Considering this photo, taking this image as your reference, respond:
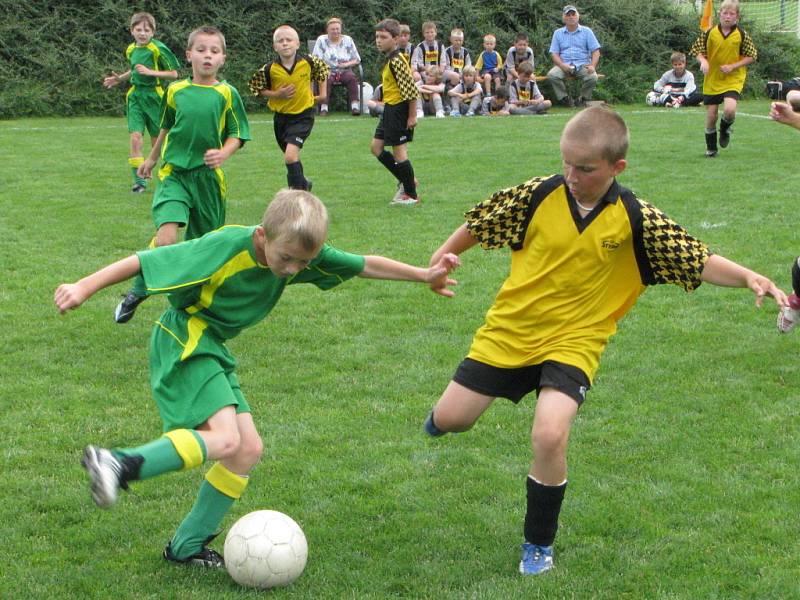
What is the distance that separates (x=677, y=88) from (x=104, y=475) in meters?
20.7

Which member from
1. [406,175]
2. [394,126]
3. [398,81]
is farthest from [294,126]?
[406,175]

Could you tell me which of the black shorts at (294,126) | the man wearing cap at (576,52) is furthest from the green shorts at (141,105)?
the man wearing cap at (576,52)

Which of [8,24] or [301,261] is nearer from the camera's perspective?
[301,261]

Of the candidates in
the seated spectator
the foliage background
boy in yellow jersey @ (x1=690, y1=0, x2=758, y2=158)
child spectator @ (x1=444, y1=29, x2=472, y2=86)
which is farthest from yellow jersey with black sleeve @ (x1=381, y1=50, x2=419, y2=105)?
the foliage background

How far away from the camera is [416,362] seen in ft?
22.2

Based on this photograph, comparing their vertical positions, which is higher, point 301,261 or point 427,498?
point 301,261

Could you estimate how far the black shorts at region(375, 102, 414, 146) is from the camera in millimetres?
11914

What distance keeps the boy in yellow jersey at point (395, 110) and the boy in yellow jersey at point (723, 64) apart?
4401mm

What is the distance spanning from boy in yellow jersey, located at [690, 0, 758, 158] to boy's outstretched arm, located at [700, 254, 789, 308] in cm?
1045

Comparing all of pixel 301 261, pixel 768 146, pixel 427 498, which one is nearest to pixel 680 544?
pixel 427 498

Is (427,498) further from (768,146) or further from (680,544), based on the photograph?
(768,146)

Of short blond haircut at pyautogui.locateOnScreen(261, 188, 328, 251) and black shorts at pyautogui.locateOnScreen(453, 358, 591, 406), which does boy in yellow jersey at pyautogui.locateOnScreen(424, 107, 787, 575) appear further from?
short blond haircut at pyautogui.locateOnScreen(261, 188, 328, 251)

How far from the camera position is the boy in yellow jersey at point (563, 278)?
4.12 metres

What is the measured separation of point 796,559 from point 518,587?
111 cm
